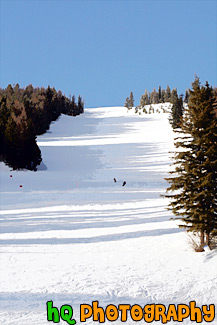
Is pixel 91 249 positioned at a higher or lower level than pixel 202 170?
lower

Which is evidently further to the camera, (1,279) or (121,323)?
(1,279)

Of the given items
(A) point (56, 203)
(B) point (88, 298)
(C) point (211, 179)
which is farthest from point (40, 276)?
(A) point (56, 203)

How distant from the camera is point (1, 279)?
29.5ft

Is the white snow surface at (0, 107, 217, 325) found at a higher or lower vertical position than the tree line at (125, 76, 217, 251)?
lower

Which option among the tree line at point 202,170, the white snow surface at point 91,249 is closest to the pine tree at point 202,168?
the tree line at point 202,170

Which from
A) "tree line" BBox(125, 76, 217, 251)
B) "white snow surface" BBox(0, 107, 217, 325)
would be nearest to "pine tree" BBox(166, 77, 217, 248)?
"tree line" BBox(125, 76, 217, 251)

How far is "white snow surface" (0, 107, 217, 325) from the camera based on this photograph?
26.1ft

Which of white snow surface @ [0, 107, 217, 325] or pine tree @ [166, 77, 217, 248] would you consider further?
pine tree @ [166, 77, 217, 248]

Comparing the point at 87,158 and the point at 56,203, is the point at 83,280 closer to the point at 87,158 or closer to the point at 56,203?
the point at 56,203

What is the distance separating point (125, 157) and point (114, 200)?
18.0 m

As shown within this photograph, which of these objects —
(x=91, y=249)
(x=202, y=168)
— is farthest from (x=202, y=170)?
(x=91, y=249)

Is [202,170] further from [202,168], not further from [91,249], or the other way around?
[91,249]

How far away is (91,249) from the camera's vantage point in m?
11.9

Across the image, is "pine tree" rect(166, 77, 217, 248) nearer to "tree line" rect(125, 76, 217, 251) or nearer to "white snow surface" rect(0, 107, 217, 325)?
"tree line" rect(125, 76, 217, 251)
